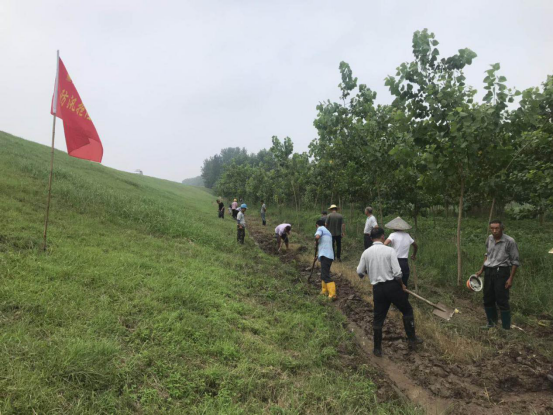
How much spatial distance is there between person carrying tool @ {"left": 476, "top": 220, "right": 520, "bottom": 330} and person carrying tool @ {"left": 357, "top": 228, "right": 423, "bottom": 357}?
164 cm

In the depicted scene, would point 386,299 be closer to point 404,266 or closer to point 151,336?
point 404,266

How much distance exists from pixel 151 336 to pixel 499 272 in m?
5.42

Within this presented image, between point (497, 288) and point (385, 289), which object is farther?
point (497, 288)

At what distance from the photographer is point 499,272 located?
4.85 metres

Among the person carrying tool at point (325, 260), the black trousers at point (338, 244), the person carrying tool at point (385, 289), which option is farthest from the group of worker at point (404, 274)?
the black trousers at point (338, 244)

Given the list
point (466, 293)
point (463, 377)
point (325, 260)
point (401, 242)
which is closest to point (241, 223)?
point (325, 260)

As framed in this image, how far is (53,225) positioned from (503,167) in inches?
393

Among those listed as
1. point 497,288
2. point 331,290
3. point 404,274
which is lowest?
point 331,290

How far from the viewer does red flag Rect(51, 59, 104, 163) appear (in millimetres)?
4988

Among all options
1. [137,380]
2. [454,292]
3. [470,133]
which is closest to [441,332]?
[454,292]

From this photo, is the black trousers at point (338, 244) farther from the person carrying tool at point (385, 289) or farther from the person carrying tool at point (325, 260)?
the person carrying tool at point (385, 289)

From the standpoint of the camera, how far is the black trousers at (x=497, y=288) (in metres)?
4.79

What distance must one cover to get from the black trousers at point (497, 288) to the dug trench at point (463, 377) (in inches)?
22.5

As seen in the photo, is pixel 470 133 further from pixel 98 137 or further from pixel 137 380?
pixel 98 137
